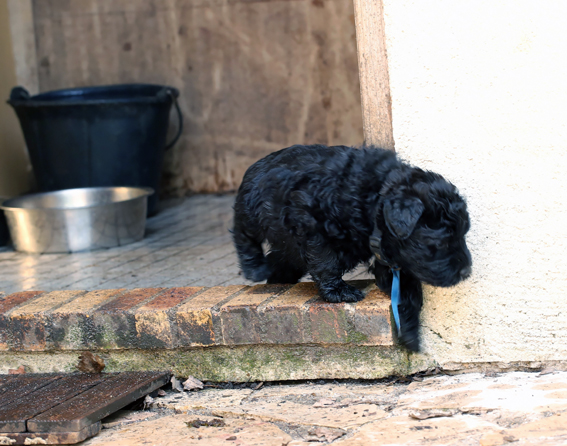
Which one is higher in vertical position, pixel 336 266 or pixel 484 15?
pixel 484 15

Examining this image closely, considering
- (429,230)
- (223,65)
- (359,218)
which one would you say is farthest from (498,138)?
(223,65)

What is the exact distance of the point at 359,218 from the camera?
2.19 meters

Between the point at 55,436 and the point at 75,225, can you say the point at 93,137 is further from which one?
the point at 55,436

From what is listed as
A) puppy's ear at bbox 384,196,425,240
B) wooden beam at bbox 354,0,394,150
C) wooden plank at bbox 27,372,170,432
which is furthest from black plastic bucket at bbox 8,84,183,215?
puppy's ear at bbox 384,196,425,240

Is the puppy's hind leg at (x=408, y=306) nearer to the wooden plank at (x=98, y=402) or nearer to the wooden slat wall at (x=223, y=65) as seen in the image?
the wooden plank at (x=98, y=402)

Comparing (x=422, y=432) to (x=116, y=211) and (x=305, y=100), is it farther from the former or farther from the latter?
(x=305, y=100)

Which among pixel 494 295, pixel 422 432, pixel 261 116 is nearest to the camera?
pixel 422 432

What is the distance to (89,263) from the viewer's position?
3836mm

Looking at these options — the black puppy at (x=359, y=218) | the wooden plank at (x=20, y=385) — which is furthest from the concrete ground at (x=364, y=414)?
the wooden plank at (x=20, y=385)

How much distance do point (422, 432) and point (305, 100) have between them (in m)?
4.07

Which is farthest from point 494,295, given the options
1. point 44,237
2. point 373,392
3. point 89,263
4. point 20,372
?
point 44,237

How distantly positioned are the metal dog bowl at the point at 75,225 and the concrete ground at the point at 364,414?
1902mm

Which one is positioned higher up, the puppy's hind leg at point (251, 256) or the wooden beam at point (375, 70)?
the wooden beam at point (375, 70)

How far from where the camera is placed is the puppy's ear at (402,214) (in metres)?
2.02
